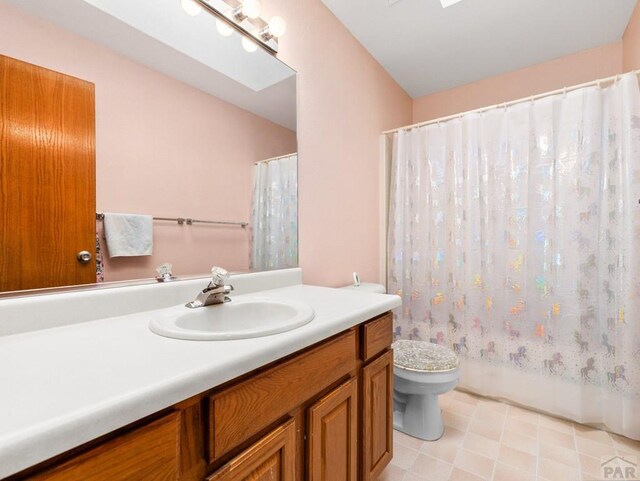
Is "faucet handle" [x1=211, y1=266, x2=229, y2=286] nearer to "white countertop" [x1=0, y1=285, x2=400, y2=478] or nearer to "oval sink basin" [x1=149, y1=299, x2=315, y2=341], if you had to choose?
"oval sink basin" [x1=149, y1=299, x2=315, y2=341]

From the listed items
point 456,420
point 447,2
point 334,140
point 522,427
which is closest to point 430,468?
point 456,420

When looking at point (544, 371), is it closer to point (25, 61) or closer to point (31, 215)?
point (31, 215)

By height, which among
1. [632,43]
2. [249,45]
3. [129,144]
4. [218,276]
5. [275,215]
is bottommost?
[218,276]

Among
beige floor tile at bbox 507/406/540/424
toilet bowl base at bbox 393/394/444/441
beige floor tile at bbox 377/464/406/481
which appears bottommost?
beige floor tile at bbox 377/464/406/481

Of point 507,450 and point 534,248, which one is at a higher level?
point 534,248

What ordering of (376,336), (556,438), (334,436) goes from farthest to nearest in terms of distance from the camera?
(556,438) → (376,336) → (334,436)

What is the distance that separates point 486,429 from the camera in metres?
1.71

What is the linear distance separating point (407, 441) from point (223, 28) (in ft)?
7.06

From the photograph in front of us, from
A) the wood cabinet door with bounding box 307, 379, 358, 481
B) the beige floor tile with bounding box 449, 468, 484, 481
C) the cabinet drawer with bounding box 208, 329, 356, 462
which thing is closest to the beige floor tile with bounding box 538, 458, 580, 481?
the beige floor tile with bounding box 449, 468, 484, 481

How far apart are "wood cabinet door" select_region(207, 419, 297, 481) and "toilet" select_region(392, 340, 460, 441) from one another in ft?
3.15

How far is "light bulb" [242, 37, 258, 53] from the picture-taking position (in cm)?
138

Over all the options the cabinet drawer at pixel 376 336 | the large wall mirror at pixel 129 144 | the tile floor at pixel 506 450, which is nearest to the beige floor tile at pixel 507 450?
the tile floor at pixel 506 450

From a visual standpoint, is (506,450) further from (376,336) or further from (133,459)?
(133,459)

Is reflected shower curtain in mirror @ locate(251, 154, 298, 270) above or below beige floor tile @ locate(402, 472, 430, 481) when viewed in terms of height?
above
